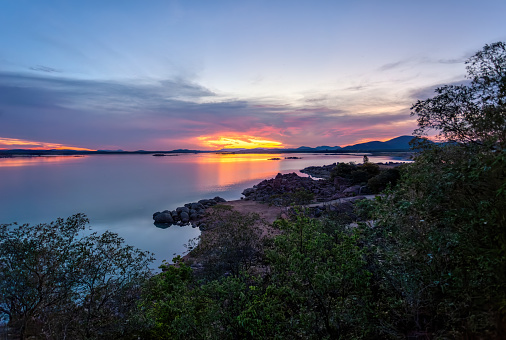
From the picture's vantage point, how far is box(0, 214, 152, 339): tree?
21.2ft

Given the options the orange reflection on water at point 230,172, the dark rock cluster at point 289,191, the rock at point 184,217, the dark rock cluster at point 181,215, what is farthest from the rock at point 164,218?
the orange reflection on water at point 230,172

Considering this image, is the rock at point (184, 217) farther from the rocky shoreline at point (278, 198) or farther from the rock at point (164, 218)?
the rock at point (164, 218)

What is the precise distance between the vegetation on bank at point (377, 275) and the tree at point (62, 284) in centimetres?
3

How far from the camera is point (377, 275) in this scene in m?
7.97

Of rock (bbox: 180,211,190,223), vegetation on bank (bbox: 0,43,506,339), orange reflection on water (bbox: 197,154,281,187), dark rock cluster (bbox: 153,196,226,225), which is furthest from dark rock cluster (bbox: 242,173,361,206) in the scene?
vegetation on bank (bbox: 0,43,506,339)

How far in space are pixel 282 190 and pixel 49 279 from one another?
125 feet

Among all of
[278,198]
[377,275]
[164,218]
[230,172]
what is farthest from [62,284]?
[230,172]

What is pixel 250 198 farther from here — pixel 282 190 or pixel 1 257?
pixel 1 257

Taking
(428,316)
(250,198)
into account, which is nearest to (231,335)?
(428,316)

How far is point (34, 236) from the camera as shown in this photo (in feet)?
24.9

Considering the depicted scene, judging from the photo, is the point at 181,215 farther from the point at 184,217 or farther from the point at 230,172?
the point at 230,172

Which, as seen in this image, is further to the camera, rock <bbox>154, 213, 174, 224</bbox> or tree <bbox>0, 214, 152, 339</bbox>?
rock <bbox>154, 213, 174, 224</bbox>

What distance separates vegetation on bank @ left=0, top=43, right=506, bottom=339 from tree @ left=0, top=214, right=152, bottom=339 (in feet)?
0.09

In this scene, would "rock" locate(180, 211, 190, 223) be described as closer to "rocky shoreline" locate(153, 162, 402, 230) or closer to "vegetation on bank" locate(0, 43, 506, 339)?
"rocky shoreline" locate(153, 162, 402, 230)
